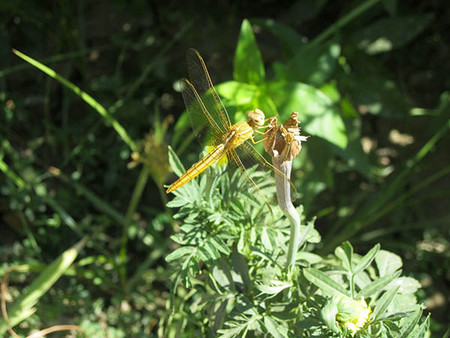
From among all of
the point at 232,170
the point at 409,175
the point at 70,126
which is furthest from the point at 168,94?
the point at 232,170

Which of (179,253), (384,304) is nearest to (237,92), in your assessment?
(179,253)

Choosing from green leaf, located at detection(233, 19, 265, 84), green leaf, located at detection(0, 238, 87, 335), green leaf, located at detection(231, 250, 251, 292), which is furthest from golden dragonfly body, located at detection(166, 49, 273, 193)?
green leaf, located at detection(0, 238, 87, 335)

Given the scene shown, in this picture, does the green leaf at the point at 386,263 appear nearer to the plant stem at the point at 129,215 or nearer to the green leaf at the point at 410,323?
the green leaf at the point at 410,323

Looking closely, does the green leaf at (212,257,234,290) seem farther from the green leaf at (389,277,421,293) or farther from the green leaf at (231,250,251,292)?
the green leaf at (389,277,421,293)

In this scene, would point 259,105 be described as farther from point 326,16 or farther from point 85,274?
point 326,16

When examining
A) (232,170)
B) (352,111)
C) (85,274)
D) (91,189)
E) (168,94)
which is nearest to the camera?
(232,170)
